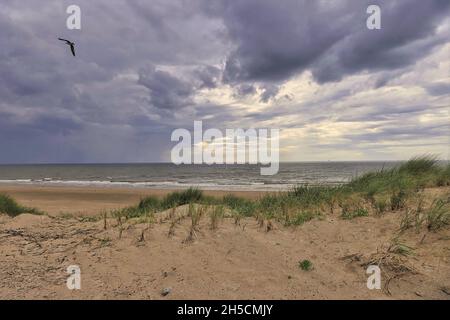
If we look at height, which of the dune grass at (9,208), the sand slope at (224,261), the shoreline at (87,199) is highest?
the dune grass at (9,208)

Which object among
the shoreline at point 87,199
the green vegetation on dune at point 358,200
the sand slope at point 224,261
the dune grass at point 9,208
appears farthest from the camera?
the shoreline at point 87,199

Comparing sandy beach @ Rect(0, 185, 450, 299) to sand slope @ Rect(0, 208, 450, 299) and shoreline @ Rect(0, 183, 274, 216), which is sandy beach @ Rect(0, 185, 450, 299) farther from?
shoreline @ Rect(0, 183, 274, 216)

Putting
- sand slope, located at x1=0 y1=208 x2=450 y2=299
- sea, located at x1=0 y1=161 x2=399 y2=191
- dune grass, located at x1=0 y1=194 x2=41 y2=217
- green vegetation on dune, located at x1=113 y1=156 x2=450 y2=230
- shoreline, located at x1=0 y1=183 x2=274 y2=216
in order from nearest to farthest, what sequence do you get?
sand slope, located at x1=0 y1=208 x2=450 y2=299
green vegetation on dune, located at x1=113 y1=156 x2=450 y2=230
dune grass, located at x1=0 y1=194 x2=41 y2=217
shoreline, located at x1=0 y1=183 x2=274 y2=216
sea, located at x1=0 y1=161 x2=399 y2=191

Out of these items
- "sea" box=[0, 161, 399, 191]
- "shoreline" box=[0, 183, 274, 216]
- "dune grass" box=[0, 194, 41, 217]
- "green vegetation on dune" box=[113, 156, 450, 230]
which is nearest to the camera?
"green vegetation on dune" box=[113, 156, 450, 230]

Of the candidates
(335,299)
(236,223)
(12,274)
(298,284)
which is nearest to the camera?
(335,299)

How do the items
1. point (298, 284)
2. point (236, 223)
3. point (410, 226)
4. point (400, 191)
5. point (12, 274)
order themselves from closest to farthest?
point (298, 284) → point (12, 274) → point (410, 226) → point (236, 223) → point (400, 191)

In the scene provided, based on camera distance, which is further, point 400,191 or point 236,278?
point 400,191

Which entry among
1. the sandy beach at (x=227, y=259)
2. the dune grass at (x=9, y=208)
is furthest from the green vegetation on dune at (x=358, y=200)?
the dune grass at (x=9, y=208)

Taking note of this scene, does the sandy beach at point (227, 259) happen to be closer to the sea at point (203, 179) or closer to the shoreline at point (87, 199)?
the sea at point (203, 179)

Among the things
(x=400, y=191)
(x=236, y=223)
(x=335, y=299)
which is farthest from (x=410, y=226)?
(x=236, y=223)

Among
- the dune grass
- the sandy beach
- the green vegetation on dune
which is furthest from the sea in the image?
the dune grass

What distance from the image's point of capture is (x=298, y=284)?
4566 mm

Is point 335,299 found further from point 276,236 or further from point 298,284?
point 276,236
